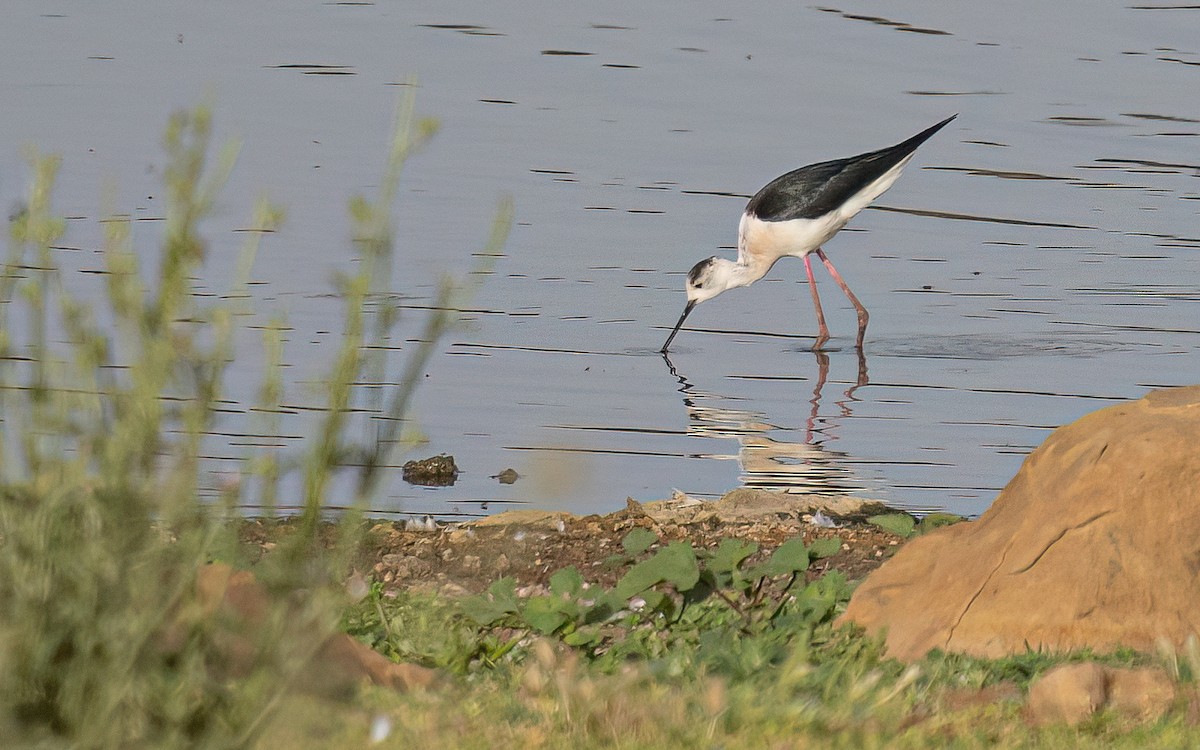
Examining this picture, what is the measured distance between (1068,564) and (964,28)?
1750 centimetres

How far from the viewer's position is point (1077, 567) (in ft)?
15.9

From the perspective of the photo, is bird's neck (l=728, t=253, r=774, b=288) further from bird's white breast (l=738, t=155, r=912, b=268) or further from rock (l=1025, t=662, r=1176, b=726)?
rock (l=1025, t=662, r=1176, b=726)

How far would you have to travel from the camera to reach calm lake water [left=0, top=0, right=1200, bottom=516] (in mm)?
8648

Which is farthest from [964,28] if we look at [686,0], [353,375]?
[353,375]

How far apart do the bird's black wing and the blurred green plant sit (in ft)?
32.1

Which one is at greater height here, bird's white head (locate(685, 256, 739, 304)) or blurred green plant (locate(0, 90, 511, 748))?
blurred green plant (locate(0, 90, 511, 748))

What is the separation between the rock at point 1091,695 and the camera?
3953 millimetres

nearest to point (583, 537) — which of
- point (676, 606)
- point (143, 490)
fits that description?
point (676, 606)

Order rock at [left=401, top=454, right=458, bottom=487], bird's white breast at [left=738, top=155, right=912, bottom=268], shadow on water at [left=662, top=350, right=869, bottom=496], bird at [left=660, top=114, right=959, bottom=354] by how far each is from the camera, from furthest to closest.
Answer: bird's white breast at [left=738, top=155, right=912, bottom=268] < bird at [left=660, top=114, right=959, bottom=354] < shadow on water at [left=662, top=350, right=869, bottom=496] < rock at [left=401, top=454, right=458, bottom=487]

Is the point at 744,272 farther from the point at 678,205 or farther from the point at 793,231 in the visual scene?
the point at 678,205

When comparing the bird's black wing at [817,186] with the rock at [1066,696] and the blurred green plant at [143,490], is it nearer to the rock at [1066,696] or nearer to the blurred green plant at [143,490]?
the rock at [1066,696]

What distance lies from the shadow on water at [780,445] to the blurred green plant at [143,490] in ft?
15.5

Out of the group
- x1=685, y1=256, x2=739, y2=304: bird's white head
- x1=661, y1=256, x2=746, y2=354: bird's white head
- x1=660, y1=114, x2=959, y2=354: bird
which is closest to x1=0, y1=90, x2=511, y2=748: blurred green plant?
x1=661, y1=256, x2=746, y2=354: bird's white head

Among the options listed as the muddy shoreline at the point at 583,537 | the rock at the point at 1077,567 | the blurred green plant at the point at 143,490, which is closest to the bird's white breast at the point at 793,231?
the muddy shoreline at the point at 583,537
